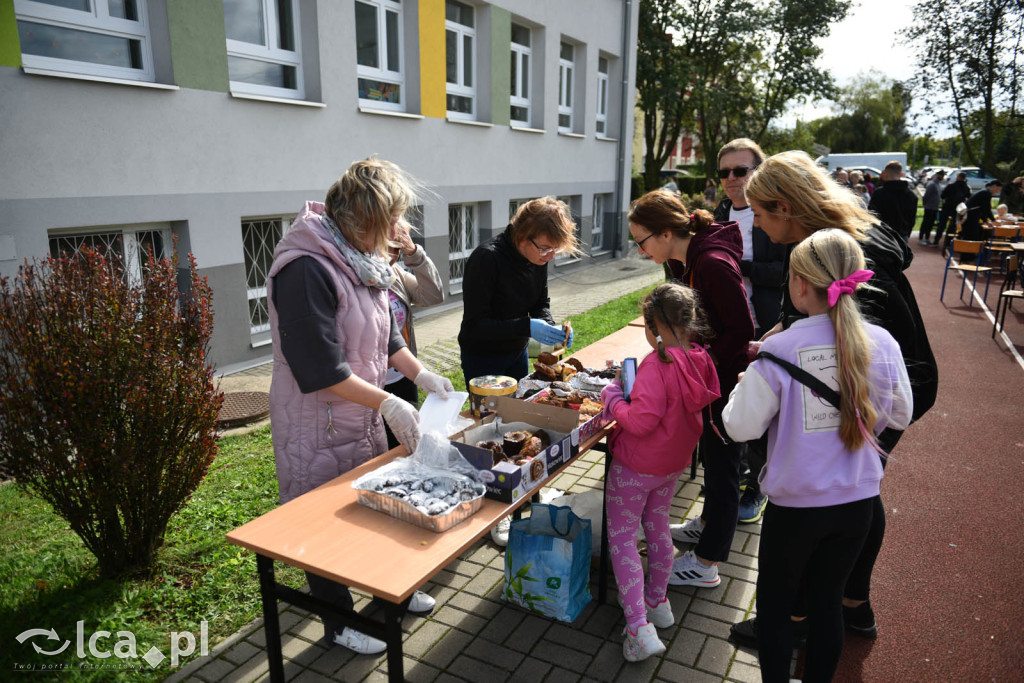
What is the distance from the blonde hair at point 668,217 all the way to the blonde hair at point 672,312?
1.69ft

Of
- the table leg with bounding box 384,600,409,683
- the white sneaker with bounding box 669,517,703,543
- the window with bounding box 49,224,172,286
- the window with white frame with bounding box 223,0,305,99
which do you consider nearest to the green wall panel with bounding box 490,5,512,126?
the window with white frame with bounding box 223,0,305,99

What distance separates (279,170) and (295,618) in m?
5.43

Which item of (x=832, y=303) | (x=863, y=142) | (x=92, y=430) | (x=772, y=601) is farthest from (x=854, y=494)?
(x=863, y=142)

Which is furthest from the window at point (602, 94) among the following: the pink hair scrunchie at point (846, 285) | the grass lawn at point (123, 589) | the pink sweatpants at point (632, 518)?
the pink hair scrunchie at point (846, 285)

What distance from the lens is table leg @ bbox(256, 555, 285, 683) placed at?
89.0 inches

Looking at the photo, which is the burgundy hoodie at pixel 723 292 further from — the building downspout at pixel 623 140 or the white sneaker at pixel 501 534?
the building downspout at pixel 623 140

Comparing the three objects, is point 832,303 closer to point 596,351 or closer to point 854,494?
point 854,494

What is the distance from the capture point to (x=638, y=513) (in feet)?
9.64

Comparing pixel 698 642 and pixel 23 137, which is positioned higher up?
pixel 23 137

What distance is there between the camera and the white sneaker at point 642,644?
2.88 meters

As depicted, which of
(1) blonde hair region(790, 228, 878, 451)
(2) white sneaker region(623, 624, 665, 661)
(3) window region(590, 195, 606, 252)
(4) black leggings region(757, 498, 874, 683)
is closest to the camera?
(1) blonde hair region(790, 228, 878, 451)

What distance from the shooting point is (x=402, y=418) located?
2570 mm

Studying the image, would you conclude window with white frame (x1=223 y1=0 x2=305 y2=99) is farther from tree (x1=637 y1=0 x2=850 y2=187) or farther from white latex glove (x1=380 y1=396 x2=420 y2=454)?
tree (x1=637 y1=0 x2=850 y2=187)

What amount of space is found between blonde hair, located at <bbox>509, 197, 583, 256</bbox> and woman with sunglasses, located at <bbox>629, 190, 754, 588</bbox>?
1.24 ft
